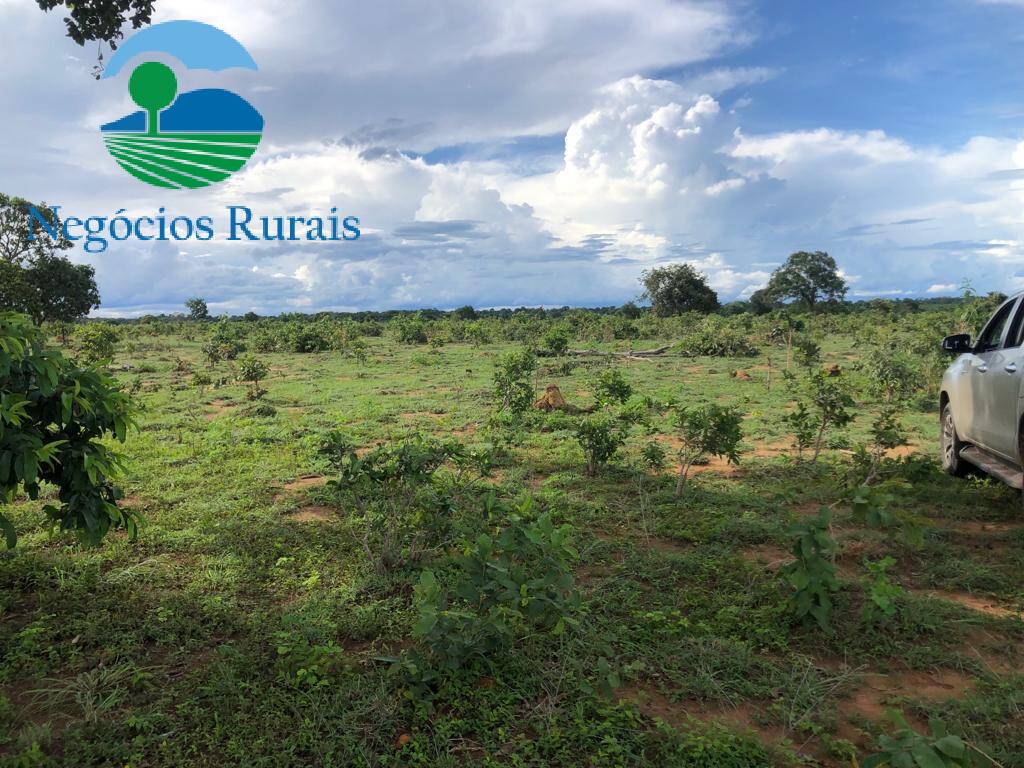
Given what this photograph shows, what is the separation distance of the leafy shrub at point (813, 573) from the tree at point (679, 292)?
4829 centimetres

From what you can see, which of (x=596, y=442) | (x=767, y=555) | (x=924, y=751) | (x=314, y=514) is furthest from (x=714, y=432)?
(x=924, y=751)

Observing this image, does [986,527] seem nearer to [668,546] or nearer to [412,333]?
[668,546]

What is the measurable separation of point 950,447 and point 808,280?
5544 cm

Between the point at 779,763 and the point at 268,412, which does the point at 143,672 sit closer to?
the point at 779,763

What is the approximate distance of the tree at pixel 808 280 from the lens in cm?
5734

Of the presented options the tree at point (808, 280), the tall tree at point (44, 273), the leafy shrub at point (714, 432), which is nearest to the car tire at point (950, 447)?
the leafy shrub at point (714, 432)

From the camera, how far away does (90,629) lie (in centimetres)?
414

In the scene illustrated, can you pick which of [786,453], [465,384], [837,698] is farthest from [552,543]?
[465,384]

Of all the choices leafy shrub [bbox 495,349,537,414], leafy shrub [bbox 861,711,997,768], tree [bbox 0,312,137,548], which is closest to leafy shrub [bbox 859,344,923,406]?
leafy shrub [bbox 495,349,537,414]

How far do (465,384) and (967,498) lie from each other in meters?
10.2

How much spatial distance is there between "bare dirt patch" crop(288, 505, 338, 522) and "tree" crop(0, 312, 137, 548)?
2.18 m

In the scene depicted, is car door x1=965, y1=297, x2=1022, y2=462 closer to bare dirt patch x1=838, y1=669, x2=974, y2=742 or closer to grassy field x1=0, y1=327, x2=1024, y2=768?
grassy field x1=0, y1=327, x2=1024, y2=768

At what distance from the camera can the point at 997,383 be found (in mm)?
5609

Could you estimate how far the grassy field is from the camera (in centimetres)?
311
